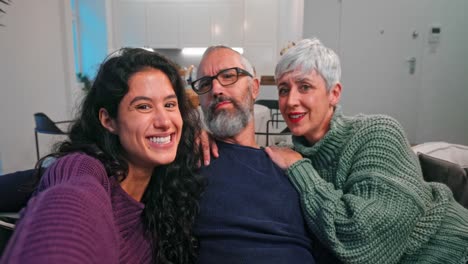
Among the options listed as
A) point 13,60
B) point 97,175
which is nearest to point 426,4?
point 97,175

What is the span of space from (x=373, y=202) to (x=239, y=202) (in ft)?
1.50

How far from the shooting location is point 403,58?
426 centimetres

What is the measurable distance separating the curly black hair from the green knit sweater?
42cm

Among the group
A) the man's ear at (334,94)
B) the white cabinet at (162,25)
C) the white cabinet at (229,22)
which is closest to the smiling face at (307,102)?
the man's ear at (334,94)

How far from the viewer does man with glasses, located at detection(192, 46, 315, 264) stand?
3.75 ft

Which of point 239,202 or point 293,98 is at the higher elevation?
point 293,98

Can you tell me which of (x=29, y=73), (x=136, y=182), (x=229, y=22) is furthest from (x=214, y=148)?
(x=229, y=22)

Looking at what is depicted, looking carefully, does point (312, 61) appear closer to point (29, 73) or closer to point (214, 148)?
point (214, 148)

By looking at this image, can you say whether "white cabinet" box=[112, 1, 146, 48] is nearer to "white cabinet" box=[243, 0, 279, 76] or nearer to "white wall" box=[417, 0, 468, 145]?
"white cabinet" box=[243, 0, 279, 76]

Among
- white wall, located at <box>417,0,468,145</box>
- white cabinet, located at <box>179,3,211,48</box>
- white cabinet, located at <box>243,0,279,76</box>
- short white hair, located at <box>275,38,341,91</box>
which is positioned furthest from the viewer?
white cabinet, located at <box>179,3,211,48</box>

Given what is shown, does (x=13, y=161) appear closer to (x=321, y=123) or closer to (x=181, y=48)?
(x=321, y=123)

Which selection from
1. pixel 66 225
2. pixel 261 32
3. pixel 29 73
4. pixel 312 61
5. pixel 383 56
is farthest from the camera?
pixel 261 32

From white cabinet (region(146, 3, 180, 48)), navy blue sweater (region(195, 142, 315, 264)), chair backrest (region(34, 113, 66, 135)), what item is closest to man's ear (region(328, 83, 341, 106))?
navy blue sweater (region(195, 142, 315, 264))

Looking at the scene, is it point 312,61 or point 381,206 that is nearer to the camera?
point 381,206
